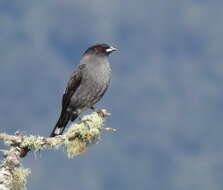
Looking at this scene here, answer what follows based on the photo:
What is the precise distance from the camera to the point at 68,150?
6.31 meters

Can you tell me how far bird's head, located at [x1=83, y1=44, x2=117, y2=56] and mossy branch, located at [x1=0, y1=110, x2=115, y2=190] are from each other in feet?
9.84

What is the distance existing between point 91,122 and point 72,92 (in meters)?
3.15

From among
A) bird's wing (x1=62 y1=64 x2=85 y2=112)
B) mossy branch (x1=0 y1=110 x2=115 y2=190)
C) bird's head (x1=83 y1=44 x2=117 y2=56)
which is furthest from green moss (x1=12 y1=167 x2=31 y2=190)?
bird's head (x1=83 y1=44 x2=117 y2=56)

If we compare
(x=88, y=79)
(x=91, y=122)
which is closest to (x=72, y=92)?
(x=88, y=79)

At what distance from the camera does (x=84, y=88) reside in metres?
10.0

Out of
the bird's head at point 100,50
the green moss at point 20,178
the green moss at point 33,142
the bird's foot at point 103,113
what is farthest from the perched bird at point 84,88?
the green moss at point 20,178

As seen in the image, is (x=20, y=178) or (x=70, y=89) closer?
(x=20, y=178)

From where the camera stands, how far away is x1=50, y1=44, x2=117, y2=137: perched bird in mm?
9875

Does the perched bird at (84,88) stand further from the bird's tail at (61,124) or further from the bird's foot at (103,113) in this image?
the bird's foot at (103,113)

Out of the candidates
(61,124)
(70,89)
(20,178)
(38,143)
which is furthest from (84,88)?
(20,178)

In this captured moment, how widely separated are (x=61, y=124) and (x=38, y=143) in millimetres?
3963

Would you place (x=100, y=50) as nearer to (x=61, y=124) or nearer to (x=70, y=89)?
(x=70, y=89)

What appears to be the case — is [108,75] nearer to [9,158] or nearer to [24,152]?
[24,152]

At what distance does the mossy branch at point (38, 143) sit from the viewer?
4531mm
